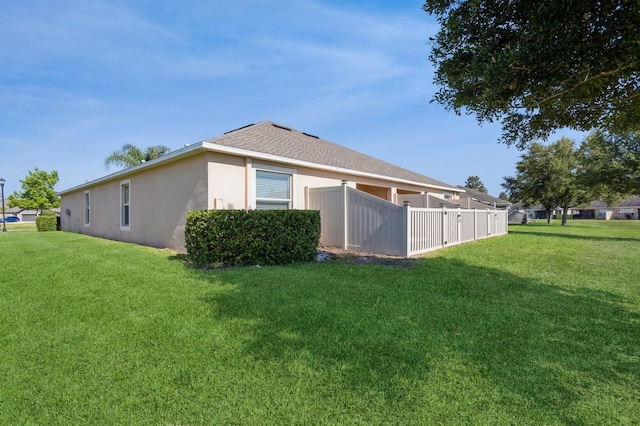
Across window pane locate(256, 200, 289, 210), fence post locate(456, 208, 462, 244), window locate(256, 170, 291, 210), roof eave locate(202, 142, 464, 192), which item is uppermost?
roof eave locate(202, 142, 464, 192)

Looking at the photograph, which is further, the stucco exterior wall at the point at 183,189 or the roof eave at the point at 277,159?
the stucco exterior wall at the point at 183,189

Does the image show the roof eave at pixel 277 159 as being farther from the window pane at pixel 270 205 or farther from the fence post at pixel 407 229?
the fence post at pixel 407 229

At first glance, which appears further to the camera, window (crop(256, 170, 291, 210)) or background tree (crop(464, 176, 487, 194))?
background tree (crop(464, 176, 487, 194))

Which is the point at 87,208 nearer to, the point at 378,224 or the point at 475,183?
the point at 378,224

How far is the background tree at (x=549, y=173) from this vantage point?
28641mm

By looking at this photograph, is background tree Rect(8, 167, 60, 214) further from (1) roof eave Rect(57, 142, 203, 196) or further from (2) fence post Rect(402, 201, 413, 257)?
(2) fence post Rect(402, 201, 413, 257)

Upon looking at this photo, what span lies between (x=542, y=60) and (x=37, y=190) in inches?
2189

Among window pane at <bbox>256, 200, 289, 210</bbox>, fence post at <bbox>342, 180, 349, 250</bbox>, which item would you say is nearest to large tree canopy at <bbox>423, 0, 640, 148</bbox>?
fence post at <bbox>342, 180, 349, 250</bbox>

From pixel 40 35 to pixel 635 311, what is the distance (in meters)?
14.4

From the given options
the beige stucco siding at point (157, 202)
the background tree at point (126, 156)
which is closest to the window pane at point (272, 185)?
the beige stucco siding at point (157, 202)

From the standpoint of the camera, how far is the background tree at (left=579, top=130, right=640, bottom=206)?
1733 centimetres

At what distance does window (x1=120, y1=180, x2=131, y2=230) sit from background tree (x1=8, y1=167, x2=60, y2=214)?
38.2 m

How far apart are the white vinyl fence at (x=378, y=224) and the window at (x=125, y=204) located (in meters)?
7.69

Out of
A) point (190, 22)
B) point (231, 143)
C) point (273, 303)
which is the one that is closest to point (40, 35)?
point (190, 22)
